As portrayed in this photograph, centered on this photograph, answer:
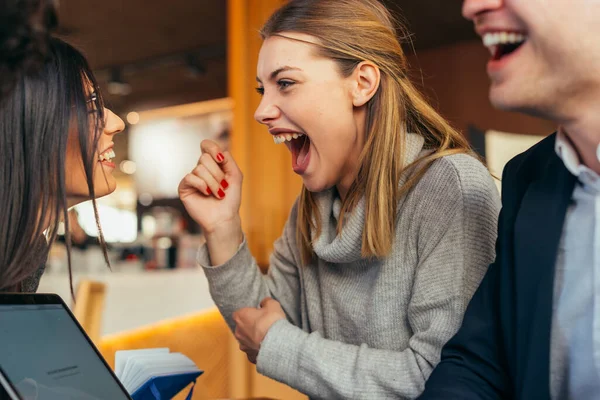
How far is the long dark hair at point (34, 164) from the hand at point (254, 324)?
37cm

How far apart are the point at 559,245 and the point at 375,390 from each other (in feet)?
1.28

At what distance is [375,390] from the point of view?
1044 millimetres

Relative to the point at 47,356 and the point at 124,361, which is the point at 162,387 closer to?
the point at 124,361

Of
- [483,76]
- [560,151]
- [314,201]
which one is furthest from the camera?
[483,76]

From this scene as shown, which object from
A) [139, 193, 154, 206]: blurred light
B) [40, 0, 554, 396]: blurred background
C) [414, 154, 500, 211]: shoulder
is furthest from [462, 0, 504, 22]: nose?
[139, 193, 154, 206]: blurred light


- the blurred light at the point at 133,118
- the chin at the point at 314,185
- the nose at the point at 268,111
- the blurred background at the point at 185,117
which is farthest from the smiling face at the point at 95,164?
the blurred light at the point at 133,118

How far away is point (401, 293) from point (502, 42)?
0.53 metres

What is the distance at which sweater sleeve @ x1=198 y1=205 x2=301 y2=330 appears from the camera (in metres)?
1.32

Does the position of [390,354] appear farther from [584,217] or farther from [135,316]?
[135,316]

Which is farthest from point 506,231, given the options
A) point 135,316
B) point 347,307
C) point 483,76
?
point 483,76

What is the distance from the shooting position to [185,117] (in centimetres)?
666

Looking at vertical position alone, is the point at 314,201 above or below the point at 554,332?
above

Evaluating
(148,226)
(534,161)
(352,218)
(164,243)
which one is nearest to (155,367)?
(352,218)

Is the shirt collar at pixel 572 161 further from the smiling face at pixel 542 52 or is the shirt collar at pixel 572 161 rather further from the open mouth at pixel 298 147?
the open mouth at pixel 298 147
